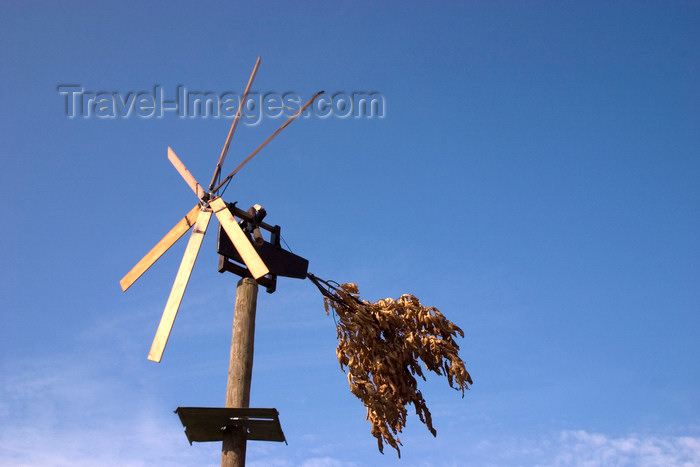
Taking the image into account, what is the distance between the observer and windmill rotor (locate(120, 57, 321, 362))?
273 inches

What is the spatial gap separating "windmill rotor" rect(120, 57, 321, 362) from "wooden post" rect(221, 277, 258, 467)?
0.27 meters

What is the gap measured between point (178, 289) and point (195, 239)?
640 millimetres

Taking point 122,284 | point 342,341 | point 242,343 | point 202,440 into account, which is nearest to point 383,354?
point 342,341

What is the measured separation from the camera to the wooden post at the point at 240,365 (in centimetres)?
665

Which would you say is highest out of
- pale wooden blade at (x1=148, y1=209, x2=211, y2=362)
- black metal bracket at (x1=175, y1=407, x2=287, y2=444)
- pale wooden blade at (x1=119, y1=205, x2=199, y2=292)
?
pale wooden blade at (x1=119, y1=205, x2=199, y2=292)

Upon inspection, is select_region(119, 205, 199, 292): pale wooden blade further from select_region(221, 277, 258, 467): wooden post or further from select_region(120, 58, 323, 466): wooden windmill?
select_region(221, 277, 258, 467): wooden post

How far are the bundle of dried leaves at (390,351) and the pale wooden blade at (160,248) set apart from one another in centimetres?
180

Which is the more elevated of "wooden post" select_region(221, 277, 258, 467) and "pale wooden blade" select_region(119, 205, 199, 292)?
"pale wooden blade" select_region(119, 205, 199, 292)

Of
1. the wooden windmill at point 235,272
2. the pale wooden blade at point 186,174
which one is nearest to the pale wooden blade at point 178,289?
the wooden windmill at point 235,272

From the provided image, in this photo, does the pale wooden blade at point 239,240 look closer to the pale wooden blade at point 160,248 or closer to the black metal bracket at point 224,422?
the pale wooden blade at point 160,248

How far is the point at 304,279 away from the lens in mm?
8312

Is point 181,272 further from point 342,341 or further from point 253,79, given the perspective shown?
point 253,79

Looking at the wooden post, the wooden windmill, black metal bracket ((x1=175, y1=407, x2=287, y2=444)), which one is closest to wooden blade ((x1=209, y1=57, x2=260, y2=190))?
the wooden windmill

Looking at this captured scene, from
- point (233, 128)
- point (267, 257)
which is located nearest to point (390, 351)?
point (267, 257)
